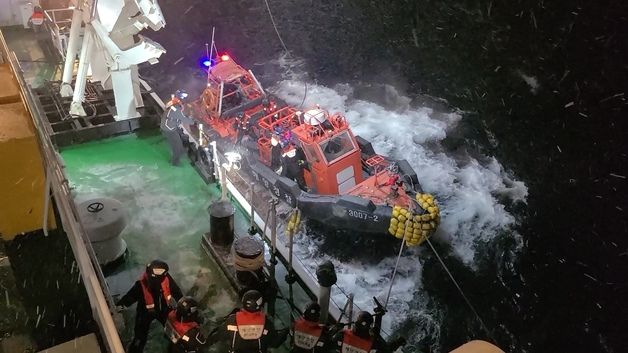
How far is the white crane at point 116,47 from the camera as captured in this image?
10742 millimetres

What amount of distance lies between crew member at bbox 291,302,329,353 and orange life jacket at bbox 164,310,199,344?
4.00 ft

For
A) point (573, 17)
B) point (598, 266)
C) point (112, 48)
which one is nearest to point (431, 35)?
point (573, 17)

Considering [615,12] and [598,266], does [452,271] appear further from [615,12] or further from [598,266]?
[615,12]

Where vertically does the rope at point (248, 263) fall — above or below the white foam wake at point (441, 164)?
above

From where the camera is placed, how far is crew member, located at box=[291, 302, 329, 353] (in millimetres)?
6539

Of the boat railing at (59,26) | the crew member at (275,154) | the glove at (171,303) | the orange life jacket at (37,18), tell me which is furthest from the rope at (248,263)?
the orange life jacket at (37,18)

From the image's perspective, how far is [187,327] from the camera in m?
6.36

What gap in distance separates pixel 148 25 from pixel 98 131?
2.86 metres

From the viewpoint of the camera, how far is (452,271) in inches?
546

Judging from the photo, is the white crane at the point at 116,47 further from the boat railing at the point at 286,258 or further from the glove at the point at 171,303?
the glove at the point at 171,303

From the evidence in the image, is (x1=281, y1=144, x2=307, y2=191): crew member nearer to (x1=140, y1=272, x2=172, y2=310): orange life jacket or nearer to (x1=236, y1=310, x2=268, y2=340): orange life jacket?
(x1=140, y1=272, x2=172, y2=310): orange life jacket

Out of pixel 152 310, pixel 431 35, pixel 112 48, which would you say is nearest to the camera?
pixel 152 310

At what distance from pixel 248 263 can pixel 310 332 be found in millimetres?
1636

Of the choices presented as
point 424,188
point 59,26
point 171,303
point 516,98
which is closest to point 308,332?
point 171,303
